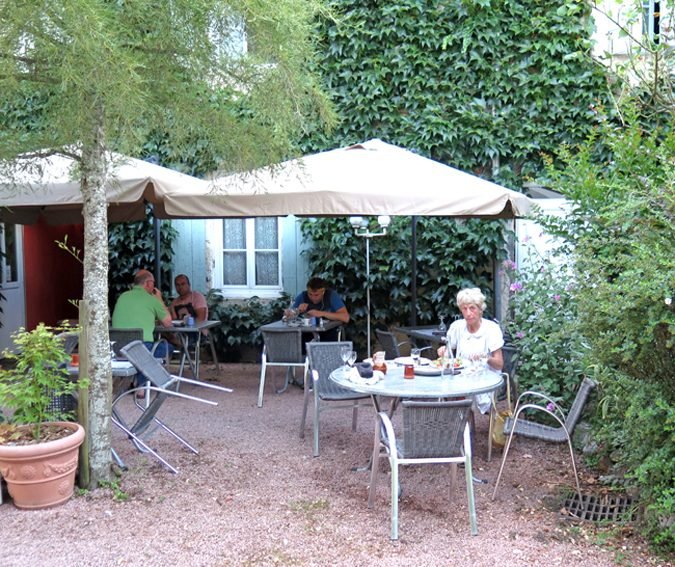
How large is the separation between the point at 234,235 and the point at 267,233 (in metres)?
0.46

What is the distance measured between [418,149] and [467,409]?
18.9 ft

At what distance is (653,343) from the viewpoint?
3.25 metres

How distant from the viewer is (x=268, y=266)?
9.37 m

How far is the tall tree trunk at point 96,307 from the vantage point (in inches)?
163

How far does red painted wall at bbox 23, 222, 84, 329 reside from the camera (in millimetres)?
10289

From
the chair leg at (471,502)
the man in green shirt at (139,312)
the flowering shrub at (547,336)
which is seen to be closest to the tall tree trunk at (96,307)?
the chair leg at (471,502)

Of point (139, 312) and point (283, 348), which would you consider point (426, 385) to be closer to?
point (283, 348)

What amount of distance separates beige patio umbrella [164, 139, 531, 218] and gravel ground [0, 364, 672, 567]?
→ 1.83 m

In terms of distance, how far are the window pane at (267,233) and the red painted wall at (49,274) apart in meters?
3.47

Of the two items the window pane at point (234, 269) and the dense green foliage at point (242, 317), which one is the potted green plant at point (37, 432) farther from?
the window pane at point (234, 269)

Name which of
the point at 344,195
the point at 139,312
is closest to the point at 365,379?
the point at 344,195

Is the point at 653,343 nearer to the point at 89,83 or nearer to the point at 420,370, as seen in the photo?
the point at 420,370

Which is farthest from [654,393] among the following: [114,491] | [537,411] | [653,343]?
[114,491]

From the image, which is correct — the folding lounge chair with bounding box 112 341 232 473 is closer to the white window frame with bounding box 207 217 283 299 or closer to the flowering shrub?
the flowering shrub
